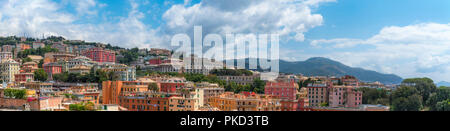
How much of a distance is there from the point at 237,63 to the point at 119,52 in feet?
40.2

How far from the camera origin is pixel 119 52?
117ft

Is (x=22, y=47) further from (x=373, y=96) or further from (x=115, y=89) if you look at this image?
(x=373, y=96)

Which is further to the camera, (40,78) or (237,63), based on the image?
(237,63)

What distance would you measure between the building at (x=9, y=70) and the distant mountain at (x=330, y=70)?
2476cm

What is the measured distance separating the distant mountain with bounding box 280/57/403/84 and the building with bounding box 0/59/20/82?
2476 centimetres

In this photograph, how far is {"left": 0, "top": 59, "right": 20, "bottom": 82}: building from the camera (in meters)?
19.7

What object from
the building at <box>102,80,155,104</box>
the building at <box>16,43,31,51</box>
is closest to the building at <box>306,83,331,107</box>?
the building at <box>102,80,155,104</box>

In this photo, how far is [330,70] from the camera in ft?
139

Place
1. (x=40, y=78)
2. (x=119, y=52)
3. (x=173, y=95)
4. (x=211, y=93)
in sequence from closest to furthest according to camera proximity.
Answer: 1. (x=173, y=95)
2. (x=211, y=93)
3. (x=40, y=78)
4. (x=119, y=52)

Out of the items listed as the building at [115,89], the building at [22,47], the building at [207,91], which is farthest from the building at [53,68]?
the building at [207,91]
